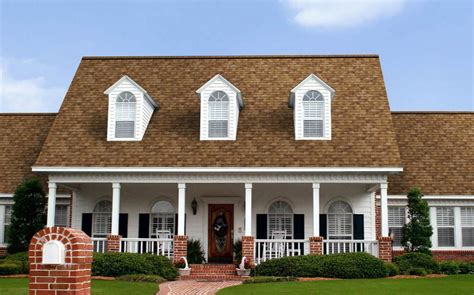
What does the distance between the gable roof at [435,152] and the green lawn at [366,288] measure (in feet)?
25.8

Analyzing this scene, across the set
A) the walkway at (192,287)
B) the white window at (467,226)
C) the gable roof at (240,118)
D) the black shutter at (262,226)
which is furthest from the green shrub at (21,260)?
the white window at (467,226)

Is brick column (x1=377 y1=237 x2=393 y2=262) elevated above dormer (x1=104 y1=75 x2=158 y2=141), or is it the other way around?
dormer (x1=104 y1=75 x2=158 y2=141)

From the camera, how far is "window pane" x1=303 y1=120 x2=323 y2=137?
80.7 ft

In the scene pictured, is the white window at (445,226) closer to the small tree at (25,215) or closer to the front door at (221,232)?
the front door at (221,232)

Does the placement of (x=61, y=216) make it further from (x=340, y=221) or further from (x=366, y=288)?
(x=366, y=288)

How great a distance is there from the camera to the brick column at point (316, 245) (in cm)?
2256

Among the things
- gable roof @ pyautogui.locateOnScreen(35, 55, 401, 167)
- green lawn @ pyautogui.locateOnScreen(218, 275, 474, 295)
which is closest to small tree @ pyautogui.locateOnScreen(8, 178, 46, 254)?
gable roof @ pyautogui.locateOnScreen(35, 55, 401, 167)

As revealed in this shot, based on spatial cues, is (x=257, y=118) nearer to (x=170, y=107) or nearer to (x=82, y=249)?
(x=170, y=107)

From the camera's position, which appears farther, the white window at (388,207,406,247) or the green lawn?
the white window at (388,207,406,247)

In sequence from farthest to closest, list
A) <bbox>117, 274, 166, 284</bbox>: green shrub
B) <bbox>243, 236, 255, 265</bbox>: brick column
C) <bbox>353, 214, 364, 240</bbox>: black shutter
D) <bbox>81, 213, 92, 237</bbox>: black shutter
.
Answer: <bbox>81, 213, 92, 237</bbox>: black shutter, <bbox>353, 214, 364, 240</bbox>: black shutter, <bbox>243, 236, 255, 265</bbox>: brick column, <bbox>117, 274, 166, 284</bbox>: green shrub

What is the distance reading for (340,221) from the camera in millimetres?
25141

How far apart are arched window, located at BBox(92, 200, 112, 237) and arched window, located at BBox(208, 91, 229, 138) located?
535cm

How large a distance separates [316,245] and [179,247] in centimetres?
494

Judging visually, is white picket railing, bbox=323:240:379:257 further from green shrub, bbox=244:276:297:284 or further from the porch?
green shrub, bbox=244:276:297:284
